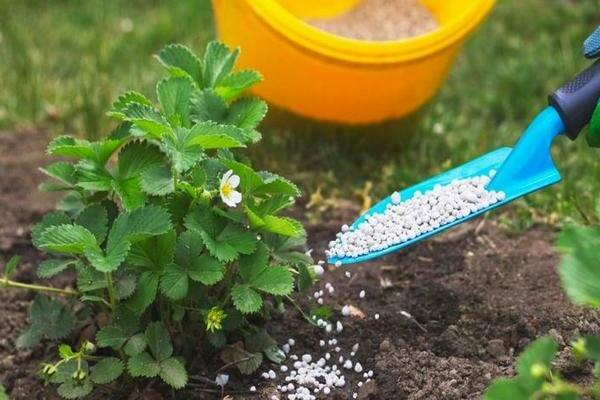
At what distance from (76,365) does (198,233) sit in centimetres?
30

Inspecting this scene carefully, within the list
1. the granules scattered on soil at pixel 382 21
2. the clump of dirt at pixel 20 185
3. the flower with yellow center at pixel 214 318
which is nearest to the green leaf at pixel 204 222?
the flower with yellow center at pixel 214 318

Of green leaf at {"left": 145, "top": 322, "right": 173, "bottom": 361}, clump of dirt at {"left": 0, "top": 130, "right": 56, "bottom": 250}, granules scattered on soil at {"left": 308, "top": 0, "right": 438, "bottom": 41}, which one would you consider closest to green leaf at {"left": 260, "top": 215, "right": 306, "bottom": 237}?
green leaf at {"left": 145, "top": 322, "right": 173, "bottom": 361}

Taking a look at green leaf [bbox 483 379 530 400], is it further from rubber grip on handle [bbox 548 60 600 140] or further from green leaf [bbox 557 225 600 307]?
rubber grip on handle [bbox 548 60 600 140]

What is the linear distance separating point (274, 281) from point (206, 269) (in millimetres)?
107

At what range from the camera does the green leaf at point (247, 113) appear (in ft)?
5.23

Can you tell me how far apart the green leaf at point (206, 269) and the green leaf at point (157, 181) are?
11 cm

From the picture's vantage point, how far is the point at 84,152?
5.18 ft

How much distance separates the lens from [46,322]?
A: 1.70m

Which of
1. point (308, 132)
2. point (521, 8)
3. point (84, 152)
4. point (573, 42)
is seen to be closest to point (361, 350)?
point (84, 152)

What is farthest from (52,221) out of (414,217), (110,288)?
(414,217)

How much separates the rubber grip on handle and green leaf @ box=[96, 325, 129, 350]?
0.80m

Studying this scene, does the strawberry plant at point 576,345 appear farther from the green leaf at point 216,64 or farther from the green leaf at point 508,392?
A: the green leaf at point 216,64

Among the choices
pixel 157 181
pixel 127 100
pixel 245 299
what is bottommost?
pixel 245 299

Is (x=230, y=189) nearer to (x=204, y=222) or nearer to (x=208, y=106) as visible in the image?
(x=204, y=222)
